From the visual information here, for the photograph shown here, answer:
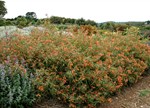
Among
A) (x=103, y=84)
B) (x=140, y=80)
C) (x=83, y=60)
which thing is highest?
(x=83, y=60)

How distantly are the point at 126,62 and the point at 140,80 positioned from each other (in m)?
0.90

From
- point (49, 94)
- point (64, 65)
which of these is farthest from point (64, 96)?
point (64, 65)

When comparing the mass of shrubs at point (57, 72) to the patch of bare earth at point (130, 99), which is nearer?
the mass of shrubs at point (57, 72)

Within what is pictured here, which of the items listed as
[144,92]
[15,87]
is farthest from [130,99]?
[15,87]

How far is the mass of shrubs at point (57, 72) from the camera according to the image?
15.1 feet

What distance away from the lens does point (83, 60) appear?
5441mm

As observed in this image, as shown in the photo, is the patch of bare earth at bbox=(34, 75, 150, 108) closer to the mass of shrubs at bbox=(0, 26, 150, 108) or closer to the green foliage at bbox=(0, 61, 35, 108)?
the mass of shrubs at bbox=(0, 26, 150, 108)

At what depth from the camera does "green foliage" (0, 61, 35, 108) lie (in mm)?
4395

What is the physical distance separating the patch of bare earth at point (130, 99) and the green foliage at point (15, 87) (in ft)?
1.16

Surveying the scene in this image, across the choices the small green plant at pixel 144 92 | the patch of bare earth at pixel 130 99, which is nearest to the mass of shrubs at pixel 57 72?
the patch of bare earth at pixel 130 99

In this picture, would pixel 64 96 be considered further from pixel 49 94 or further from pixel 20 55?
pixel 20 55

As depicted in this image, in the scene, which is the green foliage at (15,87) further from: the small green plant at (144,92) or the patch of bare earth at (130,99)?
the small green plant at (144,92)

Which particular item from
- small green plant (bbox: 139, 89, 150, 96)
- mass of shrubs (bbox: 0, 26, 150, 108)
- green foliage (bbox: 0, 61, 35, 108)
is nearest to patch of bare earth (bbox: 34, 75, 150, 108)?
small green plant (bbox: 139, 89, 150, 96)

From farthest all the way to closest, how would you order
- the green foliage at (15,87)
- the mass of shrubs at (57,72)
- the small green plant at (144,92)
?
the small green plant at (144,92) < the mass of shrubs at (57,72) < the green foliage at (15,87)
